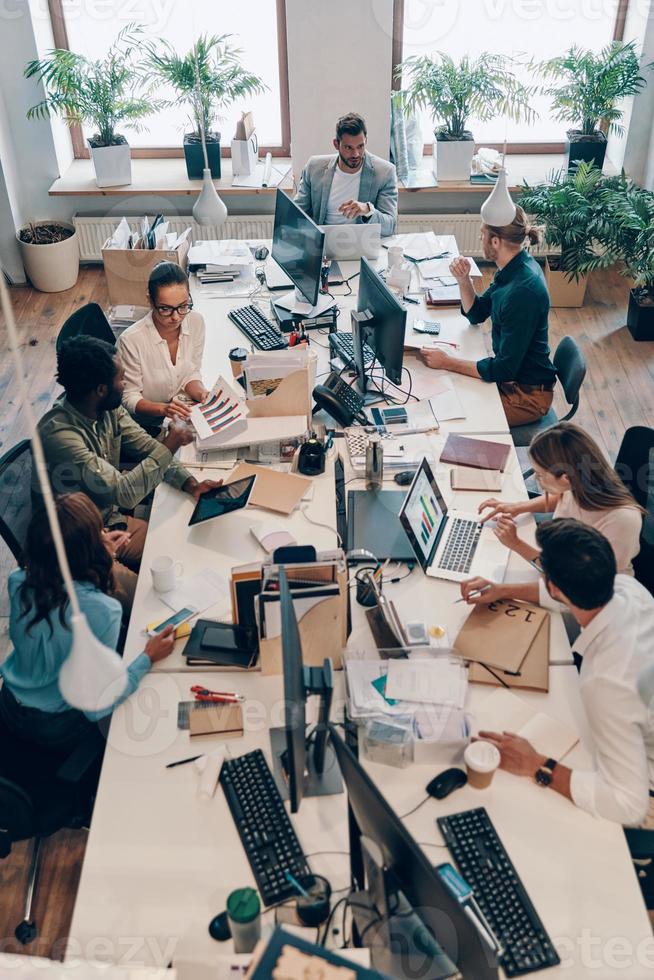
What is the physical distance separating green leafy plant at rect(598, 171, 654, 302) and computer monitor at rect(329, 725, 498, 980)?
4299 mm

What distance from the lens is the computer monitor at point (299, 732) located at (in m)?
1.97

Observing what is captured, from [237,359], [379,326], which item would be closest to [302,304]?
[237,359]

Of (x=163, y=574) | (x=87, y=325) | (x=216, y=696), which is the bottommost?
(x=216, y=696)

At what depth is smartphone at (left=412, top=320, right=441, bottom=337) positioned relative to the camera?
420 centimetres

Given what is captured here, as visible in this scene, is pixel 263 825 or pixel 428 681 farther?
pixel 428 681

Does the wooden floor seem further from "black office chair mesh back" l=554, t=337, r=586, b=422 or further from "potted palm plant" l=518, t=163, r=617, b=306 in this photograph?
"black office chair mesh back" l=554, t=337, r=586, b=422

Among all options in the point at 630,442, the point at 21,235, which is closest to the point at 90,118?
the point at 21,235

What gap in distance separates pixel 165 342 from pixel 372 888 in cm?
255

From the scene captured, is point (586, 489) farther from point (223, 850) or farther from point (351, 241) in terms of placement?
point (351, 241)

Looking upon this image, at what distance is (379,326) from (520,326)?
25.2 inches

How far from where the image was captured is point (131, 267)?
4613 millimetres

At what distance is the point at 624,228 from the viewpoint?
536 centimetres

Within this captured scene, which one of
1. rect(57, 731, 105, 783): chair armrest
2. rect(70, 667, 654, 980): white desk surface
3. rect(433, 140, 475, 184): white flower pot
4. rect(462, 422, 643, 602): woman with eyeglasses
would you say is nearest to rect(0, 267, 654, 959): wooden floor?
rect(57, 731, 105, 783): chair armrest

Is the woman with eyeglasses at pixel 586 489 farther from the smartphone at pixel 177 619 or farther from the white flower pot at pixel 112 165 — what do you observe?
the white flower pot at pixel 112 165
